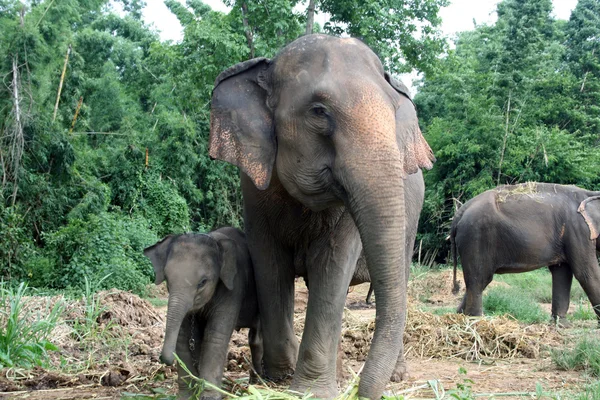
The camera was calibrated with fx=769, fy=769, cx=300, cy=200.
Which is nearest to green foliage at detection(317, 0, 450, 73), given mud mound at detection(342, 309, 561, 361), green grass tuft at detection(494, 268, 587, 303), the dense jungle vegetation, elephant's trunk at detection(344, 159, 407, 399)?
the dense jungle vegetation

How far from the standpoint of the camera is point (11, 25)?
16438mm

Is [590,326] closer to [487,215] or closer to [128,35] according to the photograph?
[487,215]

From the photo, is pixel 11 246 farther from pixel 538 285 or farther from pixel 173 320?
pixel 538 285

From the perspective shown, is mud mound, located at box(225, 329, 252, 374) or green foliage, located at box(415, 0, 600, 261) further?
green foliage, located at box(415, 0, 600, 261)

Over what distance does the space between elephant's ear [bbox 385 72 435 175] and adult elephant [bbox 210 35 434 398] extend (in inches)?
0.4

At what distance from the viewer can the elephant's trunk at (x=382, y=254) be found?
3.85 m

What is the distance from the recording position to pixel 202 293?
5.01 metres

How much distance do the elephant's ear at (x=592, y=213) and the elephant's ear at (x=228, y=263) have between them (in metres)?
7.43

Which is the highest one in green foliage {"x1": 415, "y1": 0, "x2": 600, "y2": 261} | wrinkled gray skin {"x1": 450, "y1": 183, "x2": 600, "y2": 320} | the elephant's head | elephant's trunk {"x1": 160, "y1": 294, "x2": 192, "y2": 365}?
green foliage {"x1": 415, "y1": 0, "x2": 600, "y2": 261}

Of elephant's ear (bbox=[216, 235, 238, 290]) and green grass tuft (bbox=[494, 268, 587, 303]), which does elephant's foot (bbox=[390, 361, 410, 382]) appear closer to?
elephant's ear (bbox=[216, 235, 238, 290])

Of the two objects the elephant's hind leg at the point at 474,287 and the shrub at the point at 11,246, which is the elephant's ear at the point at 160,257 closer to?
the elephant's hind leg at the point at 474,287

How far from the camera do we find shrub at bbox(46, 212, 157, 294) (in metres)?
14.5

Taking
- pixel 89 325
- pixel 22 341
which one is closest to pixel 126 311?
pixel 89 325

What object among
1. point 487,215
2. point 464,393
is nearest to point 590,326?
point 487,215
